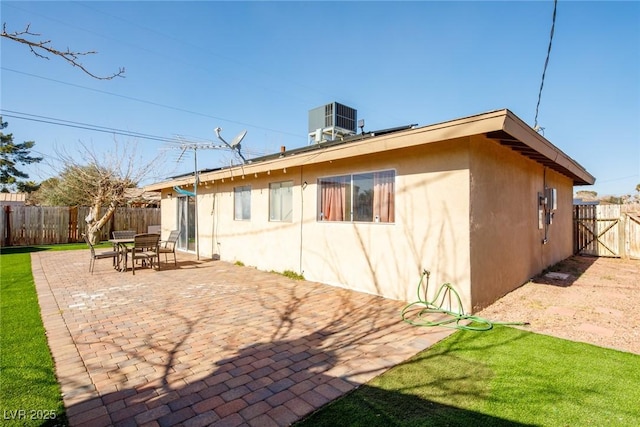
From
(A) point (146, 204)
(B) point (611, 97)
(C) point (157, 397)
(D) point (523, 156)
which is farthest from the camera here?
(A) point (146, 204)

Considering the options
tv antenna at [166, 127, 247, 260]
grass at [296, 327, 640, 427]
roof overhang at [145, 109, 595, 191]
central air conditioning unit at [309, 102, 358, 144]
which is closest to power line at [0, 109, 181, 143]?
tv antenna at [166, 127, 247, 260]

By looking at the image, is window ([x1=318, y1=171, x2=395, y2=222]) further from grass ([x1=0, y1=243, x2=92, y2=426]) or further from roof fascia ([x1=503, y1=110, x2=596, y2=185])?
grass ([x1=0, y1=243, x2=92, y2=426])

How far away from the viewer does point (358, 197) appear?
6.46 m

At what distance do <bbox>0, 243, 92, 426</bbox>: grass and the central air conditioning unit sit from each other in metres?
7.72

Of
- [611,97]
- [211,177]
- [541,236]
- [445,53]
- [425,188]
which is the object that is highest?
[445,53]

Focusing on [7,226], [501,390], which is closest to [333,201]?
[501,390]

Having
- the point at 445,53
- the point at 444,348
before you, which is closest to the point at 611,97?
the point at 445,53

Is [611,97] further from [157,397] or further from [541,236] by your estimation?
[157,397]

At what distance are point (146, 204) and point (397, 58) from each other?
63.9ft

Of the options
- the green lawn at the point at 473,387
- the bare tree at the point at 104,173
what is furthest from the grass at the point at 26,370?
the bare tree at the point at 104,173

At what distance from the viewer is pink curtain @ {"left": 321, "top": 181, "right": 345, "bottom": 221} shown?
680cm

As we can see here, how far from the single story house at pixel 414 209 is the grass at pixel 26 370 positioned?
15.8 feet

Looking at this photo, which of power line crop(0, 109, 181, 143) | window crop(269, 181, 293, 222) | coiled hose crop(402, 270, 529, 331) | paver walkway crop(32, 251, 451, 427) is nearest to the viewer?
paver walkway crop(32, 251, 451, 427)

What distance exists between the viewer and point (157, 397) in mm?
2672
